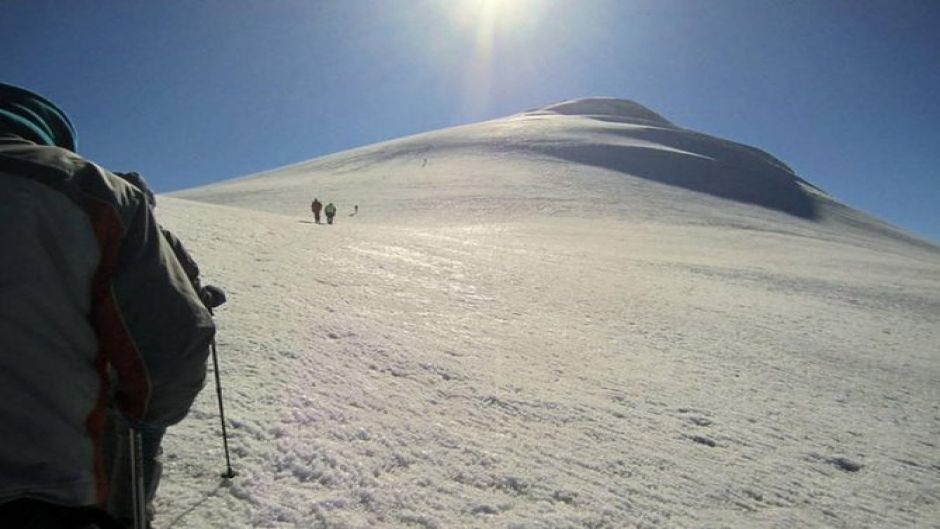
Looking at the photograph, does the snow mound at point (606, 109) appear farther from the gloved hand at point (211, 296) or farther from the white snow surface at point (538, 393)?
the gloved hand at point (211, 296)

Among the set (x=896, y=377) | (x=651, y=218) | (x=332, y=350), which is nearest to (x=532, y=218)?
(x=651, y=218)

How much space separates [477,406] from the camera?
4875mm

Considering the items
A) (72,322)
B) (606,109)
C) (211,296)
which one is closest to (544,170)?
(211,296)

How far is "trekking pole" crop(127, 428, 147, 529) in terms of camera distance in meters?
1.80

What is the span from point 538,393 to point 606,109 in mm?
114131

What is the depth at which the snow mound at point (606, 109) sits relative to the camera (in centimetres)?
10888

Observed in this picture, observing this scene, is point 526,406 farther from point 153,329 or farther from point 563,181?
point 563,181

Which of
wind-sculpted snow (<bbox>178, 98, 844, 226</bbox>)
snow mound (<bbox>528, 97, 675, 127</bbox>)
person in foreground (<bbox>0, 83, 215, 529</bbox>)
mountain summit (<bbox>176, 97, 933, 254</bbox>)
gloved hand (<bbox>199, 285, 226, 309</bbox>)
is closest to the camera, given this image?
person in foreground (<bbox>0, 83, 215, 529</bbox>)

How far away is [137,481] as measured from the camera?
72.0 inches

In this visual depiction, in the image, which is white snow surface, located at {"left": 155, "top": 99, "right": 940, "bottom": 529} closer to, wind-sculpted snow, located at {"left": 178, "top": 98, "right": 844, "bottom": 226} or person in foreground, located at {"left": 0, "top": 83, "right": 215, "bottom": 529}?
person in foreground, located at {"left": 0, "top": 83, "right": 215, "bottom": 529}

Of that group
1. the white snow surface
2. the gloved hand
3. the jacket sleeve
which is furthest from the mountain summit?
the jacket sleeve

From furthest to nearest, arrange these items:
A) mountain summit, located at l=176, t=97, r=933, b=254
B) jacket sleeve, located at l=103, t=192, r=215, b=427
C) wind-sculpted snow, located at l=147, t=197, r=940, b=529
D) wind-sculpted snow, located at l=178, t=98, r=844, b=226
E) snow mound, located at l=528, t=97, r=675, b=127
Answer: snow mound, located at l=528, t=97, r=675, b=127
wind-sculpted snow, located at l=178, t=98, r=844, b=226
mountain summit, located at l=176, t=97, r=933, b=254
wind-sculpted snow, located at l=147, t=197, r=940, b=529
jacket sleeve, located at l=103, t=192, r=215, b=427

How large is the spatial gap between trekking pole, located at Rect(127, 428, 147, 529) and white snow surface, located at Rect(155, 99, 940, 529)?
39.9 inches

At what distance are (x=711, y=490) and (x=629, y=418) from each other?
1173 millimetres
